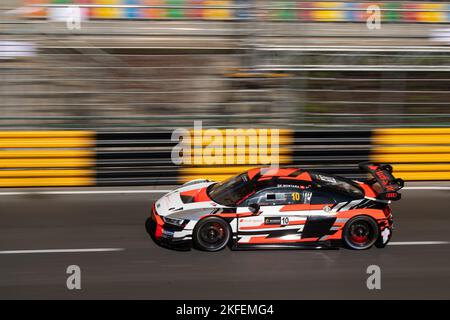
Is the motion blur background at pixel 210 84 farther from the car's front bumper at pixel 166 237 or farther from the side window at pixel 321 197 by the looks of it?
the side window at pixel 321 197

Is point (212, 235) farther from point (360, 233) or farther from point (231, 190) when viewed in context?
point (360, 233)

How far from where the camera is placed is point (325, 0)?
13.9 m

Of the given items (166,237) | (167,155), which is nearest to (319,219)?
(166,237)

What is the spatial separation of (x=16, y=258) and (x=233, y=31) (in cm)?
770

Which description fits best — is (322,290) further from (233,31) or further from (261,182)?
(233,31)

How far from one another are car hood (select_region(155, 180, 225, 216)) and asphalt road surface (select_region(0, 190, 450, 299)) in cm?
52

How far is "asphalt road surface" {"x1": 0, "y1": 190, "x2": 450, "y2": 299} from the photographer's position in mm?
7137

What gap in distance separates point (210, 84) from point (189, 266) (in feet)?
19.5

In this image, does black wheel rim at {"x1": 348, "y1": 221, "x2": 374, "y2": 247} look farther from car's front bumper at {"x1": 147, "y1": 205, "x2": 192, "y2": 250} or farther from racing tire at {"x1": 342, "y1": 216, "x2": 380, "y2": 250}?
car's front bumper at {"x1": 147, "y1": 205, "x2": 192, "y2": 250}

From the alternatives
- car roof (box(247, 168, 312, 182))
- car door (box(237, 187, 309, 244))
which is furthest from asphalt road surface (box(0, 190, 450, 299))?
car roof (box(247, 168, 312, 182))

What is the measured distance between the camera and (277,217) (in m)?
8.02

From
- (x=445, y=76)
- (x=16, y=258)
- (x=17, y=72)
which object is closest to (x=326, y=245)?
(x=16, y=258)

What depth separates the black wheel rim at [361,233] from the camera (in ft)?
26.9

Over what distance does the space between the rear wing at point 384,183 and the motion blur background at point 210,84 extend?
2.11m
